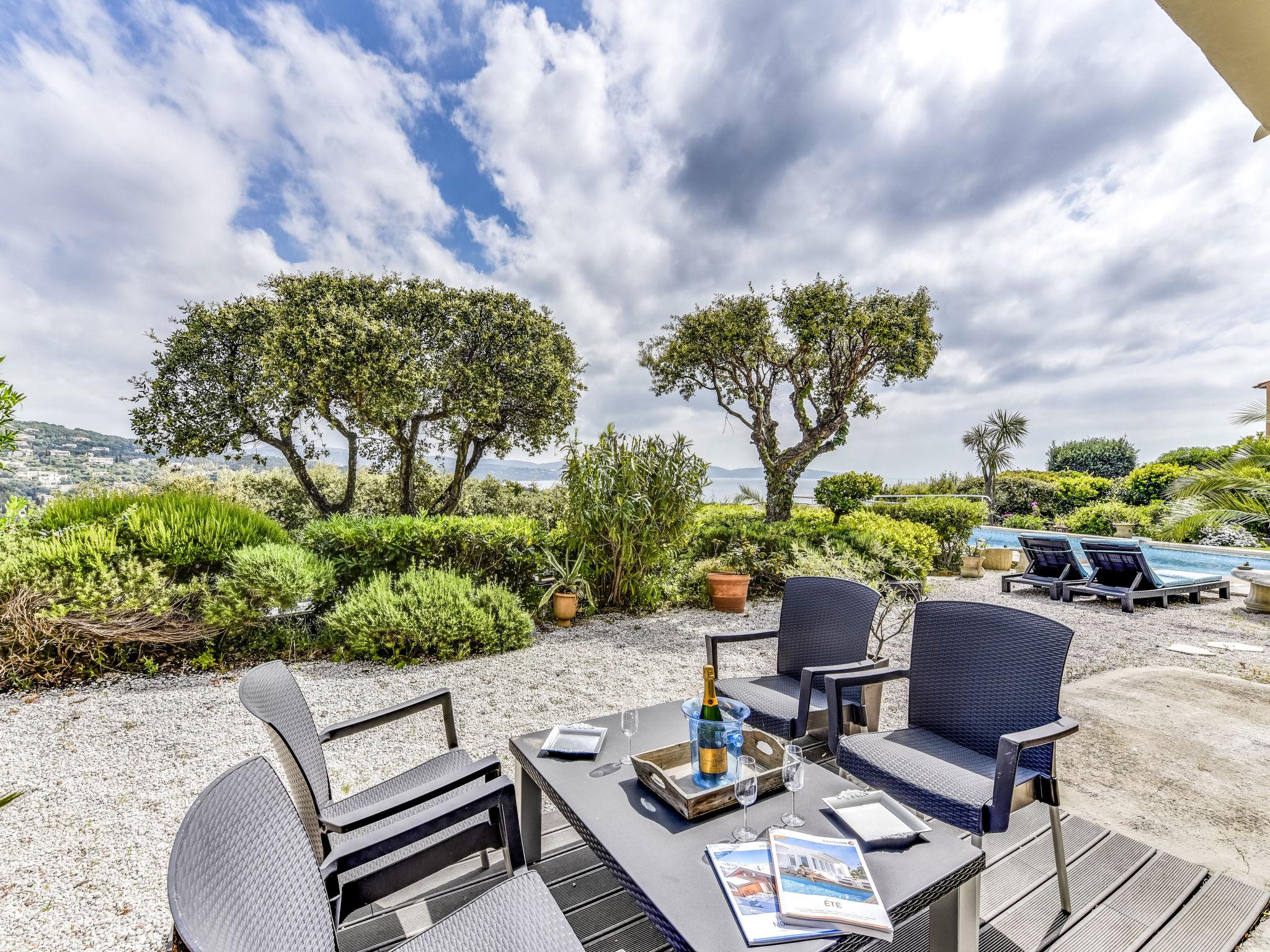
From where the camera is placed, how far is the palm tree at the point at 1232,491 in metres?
5.52

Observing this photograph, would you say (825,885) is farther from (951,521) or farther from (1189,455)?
(1189,455)

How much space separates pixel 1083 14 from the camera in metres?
3.35

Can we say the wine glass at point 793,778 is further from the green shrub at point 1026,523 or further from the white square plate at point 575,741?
the green shrub at point 1026,523

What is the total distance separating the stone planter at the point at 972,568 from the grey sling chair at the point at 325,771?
9.53 metres

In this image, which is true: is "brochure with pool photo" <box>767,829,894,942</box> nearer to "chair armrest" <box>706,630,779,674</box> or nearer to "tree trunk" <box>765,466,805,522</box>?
"chair armrest" <box>706,630,779,674</box>

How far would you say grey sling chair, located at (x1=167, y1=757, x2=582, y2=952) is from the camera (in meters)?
0.87

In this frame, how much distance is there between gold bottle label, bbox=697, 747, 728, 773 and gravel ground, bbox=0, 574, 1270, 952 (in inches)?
68.0

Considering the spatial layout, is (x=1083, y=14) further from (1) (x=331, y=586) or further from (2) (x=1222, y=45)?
(1) (x=331, y=586)

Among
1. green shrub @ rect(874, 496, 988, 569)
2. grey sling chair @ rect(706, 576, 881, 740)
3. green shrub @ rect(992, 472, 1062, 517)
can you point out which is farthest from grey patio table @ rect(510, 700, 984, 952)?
green shrub @ rect(992, 472, 1062, 517)

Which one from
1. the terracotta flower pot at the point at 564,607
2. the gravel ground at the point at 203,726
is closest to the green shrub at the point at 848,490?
the gravel ground at the point at 203,726

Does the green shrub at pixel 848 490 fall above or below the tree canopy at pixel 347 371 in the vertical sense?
below

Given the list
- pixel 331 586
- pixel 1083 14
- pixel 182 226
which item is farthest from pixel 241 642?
pixel 1083 14

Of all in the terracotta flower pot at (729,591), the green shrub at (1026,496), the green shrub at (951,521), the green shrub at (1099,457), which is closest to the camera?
the terracotta flower pot at (729,591)

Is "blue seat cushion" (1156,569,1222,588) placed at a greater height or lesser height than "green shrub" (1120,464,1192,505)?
lesser
